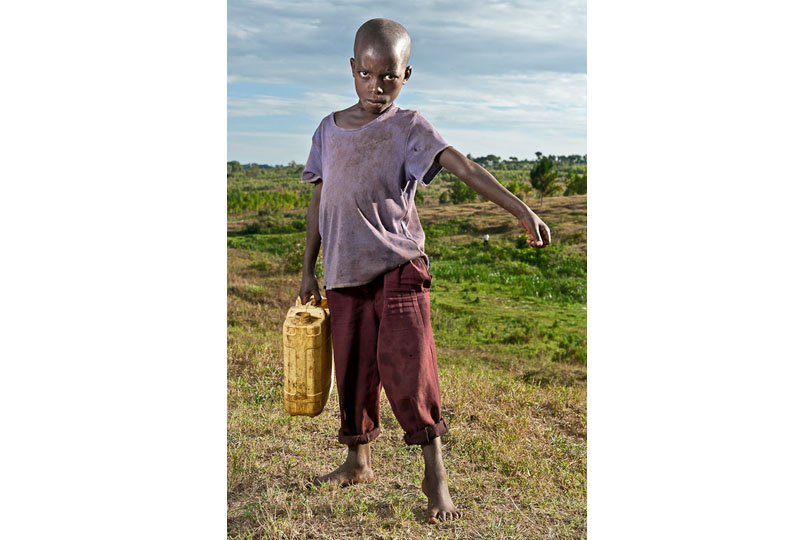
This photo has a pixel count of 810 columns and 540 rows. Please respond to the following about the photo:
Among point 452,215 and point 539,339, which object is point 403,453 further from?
point 452,215

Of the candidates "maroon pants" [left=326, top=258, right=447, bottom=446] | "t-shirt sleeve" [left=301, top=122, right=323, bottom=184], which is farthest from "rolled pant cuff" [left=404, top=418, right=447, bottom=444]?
"t-shirt sleeve" [left=301, top=122, right=323, bottom=184]

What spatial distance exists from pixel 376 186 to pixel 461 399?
1873 millimetres

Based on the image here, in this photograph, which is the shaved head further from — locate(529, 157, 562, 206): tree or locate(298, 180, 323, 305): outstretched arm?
locate(529, 157, 562, 206): tree

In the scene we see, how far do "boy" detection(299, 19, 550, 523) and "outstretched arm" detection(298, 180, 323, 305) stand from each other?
0.36 feet

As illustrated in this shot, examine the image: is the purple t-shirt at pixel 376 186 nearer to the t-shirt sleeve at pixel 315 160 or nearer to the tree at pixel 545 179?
the t-shirt sleeve at pixel 315 160

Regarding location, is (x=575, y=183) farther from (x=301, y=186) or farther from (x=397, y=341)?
(x=397, y=341)

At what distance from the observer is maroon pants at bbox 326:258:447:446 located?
2795mm

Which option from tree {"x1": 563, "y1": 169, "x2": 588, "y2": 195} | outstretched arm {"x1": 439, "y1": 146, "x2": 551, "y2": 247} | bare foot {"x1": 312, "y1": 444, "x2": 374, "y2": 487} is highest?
tree {"x1": 563, "y1": 169, "x2": 588, "y2": 195}

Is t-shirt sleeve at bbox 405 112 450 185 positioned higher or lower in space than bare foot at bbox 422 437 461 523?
higher

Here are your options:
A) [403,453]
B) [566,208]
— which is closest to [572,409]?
[403,453]

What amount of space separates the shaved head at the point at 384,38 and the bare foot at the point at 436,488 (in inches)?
61.6

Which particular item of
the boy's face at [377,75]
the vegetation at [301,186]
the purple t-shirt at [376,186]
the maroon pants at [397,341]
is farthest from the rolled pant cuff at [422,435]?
the vegetation at [301,186]

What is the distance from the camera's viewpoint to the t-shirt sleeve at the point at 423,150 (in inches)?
106

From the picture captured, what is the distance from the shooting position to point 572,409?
171 inches
